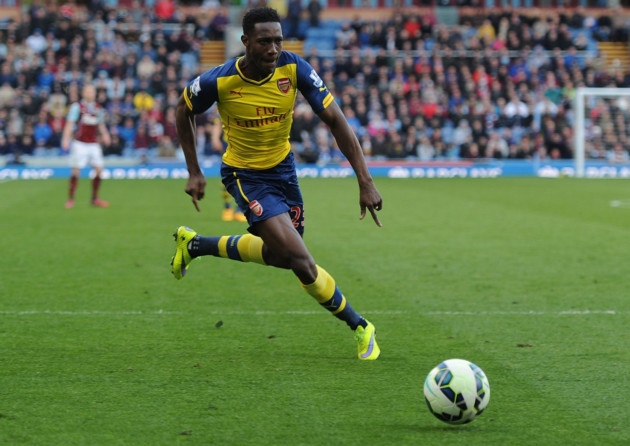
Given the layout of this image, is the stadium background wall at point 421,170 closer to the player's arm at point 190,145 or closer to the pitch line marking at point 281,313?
the pitch line marking at point 281,313

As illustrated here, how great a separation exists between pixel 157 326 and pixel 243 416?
2572mm

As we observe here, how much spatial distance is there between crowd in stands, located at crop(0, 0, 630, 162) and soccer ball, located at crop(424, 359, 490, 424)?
22571 millimetres

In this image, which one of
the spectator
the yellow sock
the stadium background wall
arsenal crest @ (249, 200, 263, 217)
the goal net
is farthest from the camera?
the spectator

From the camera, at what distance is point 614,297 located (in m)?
8.71

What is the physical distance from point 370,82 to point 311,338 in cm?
2523

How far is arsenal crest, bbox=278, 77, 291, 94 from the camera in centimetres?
634

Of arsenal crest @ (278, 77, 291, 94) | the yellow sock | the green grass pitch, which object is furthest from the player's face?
the green grass pitch

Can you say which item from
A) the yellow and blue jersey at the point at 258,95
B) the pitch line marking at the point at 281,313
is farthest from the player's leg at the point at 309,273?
the pitch line marking at the point at 281,313

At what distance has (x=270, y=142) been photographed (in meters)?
6.66

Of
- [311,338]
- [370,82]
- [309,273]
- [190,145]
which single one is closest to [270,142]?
[190,145]

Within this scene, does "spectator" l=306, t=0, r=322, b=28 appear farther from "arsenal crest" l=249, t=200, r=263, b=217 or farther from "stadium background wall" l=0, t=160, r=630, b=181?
"arsenal crest" l=249, t=200, r=263, b=217

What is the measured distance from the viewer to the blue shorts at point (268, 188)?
654 cm

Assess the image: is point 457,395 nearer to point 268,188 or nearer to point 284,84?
point 268,188

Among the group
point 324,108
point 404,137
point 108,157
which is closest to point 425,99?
point 404,137
